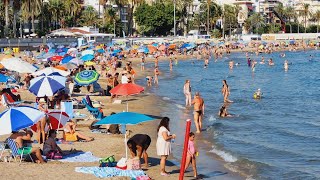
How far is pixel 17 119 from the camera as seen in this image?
12516mm

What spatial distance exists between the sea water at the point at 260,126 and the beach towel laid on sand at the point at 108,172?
2.36m

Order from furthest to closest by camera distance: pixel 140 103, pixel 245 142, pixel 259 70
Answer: pixel 259 70
pixel 140 103
pixel 245 142

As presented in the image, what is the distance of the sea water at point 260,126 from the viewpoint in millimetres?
15500

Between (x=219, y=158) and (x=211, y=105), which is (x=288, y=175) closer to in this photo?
(x=219, y=158)

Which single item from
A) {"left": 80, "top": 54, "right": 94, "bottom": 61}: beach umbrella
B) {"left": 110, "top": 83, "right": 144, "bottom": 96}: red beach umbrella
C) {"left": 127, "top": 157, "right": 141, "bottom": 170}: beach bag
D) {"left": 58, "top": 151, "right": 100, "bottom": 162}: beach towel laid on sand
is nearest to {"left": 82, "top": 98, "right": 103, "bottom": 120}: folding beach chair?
{"left": 110, "top": 83, "right": 144, "bottom": 96}: red beach umbrella

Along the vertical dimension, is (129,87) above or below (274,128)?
above

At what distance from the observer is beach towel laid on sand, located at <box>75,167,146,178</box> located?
41.4 ft

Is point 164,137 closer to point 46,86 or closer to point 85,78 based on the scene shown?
point 46,86

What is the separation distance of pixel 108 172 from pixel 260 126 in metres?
10.2

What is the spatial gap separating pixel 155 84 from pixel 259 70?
767 inches

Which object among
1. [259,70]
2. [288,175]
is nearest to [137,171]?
[288,175]

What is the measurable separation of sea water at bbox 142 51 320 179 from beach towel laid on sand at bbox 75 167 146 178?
236 cm

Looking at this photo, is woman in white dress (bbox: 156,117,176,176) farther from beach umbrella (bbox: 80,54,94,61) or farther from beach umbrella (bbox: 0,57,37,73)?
beach umbrella (bbox: 80,54,94,61)

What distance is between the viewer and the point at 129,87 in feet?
65.5
